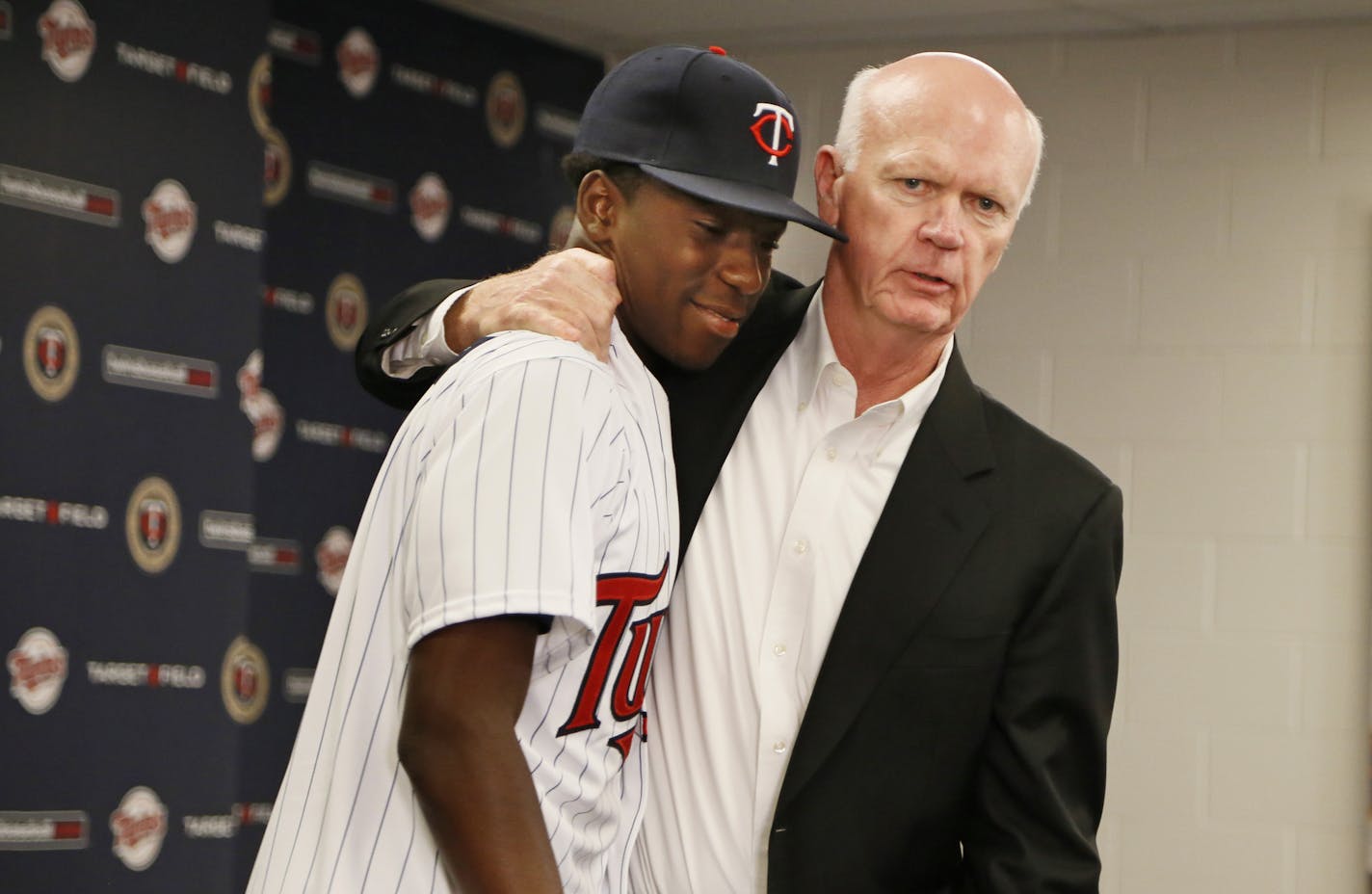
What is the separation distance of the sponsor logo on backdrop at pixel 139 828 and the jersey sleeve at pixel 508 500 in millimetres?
2689

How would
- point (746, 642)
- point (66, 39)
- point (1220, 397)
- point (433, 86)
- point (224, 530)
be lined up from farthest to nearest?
point (433, 86) → point (1220, 397) → point (224, 530) → point (66, 39) → point (746, 642)

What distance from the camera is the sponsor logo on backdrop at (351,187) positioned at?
4.40m

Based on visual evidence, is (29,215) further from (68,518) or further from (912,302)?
(912,302)

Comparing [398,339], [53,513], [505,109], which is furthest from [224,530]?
[398,339]

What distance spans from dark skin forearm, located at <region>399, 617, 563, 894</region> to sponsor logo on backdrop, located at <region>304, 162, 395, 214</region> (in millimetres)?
3403

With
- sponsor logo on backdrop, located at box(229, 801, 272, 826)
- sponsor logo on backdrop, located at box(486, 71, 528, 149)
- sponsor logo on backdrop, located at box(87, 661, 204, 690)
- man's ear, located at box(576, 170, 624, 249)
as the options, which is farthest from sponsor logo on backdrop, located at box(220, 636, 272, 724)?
man's ear, located at box(576, 170, 624, 249)

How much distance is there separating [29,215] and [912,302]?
2.35 metres

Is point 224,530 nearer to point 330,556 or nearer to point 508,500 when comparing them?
point 330,556

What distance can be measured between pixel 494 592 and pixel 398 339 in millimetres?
736

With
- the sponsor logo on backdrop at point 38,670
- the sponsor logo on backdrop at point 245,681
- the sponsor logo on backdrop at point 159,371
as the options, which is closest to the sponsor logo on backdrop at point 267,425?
the sponsor logo on backdrop at point 159,371

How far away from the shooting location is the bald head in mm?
1936

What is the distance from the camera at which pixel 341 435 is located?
14.6 feet

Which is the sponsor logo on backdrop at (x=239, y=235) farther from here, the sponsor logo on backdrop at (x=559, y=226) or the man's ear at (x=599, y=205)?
the man's ear at (x=599, y=205)

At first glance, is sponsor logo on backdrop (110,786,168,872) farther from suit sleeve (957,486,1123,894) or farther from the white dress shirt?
suit sleeve (957,486,1123,894)
